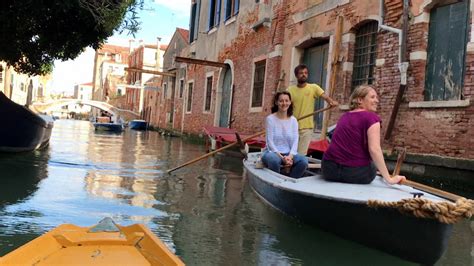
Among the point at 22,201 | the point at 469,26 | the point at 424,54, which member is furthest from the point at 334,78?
the point at 22,201

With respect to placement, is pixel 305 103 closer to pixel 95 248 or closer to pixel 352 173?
pixel 352 173

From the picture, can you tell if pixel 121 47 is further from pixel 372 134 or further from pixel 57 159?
pixel 372 134

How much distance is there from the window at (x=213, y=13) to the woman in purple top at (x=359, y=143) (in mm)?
14743

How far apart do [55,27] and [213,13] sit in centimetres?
1243

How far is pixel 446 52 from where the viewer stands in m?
7.40

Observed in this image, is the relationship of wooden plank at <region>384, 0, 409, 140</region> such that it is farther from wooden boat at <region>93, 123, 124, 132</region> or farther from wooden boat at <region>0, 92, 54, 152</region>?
wooden boat at <region>93, 123, 124, 132</region>

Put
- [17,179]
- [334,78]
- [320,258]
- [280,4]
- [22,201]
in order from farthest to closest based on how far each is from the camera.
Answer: [280,4] → [334,78] → [17,179] → [22,201] → [320,258]

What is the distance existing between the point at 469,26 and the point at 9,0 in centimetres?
593

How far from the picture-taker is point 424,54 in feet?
Answer: 25.1

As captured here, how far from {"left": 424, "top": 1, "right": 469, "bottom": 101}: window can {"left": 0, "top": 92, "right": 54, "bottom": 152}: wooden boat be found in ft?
20.9

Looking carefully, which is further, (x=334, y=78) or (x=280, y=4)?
(x=280, y=4)

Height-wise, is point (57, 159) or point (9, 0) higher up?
point (9, 0)

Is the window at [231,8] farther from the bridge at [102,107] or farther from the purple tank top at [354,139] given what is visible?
the bridge at [102,107]

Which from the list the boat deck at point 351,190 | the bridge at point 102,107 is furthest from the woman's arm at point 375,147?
the bridge at point 102,107
